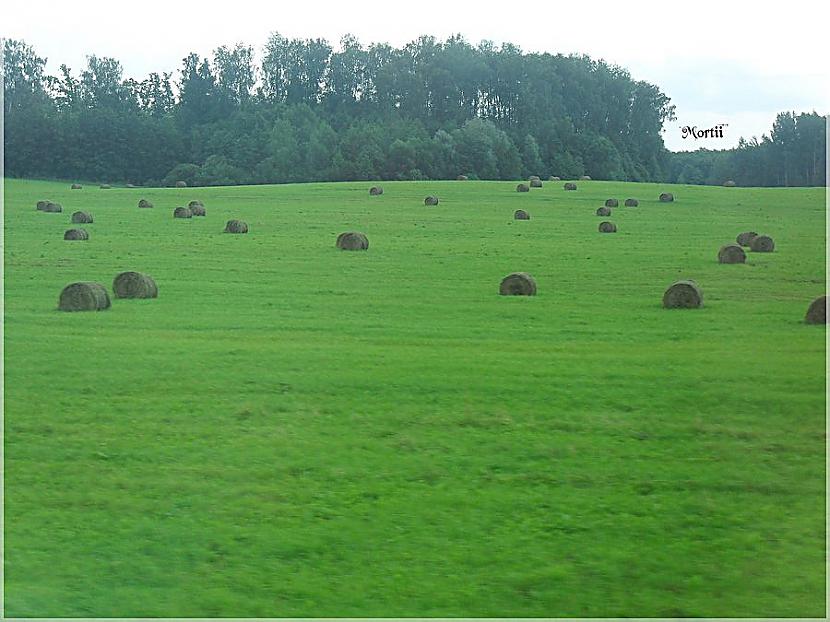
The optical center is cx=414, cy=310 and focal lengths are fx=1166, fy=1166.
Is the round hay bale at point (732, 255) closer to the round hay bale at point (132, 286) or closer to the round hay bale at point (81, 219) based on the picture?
the round hay bale at point (132, 286)

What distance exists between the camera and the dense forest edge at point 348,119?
8375 centimetres

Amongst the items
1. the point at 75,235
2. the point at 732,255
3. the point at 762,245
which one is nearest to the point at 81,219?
the point at 75,235

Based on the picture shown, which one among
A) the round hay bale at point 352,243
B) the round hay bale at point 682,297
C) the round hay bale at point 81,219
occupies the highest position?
the round hay bale at point 81,219

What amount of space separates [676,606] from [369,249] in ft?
85.2

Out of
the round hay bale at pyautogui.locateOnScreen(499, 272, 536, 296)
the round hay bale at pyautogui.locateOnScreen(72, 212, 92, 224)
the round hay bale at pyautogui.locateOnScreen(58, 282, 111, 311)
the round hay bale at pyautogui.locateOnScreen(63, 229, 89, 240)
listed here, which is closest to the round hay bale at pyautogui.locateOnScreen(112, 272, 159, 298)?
the round hay bale at pyautogui.locateOnScreen(58, 282, 111, 311)

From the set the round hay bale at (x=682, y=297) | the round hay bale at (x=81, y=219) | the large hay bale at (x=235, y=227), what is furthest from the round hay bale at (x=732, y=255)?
the round hay bale at (x=81, y=219)

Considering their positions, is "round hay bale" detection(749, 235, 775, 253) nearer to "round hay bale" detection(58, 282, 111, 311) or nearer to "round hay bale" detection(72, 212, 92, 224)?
"round hay bale" detection(58, 282, 111, 311)

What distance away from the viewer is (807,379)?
15.9 metres

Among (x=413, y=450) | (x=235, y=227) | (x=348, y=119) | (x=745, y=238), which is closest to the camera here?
(x=413, y=450)

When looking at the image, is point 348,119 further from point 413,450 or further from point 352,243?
point 413,450

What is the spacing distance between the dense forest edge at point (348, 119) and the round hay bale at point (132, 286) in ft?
176

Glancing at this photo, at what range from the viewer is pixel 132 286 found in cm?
2384

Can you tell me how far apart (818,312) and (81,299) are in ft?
44.2

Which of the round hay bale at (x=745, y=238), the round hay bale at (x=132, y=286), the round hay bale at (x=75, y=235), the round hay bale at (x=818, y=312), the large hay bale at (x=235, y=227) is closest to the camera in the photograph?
the round hay bale at (x=818, y=312)
